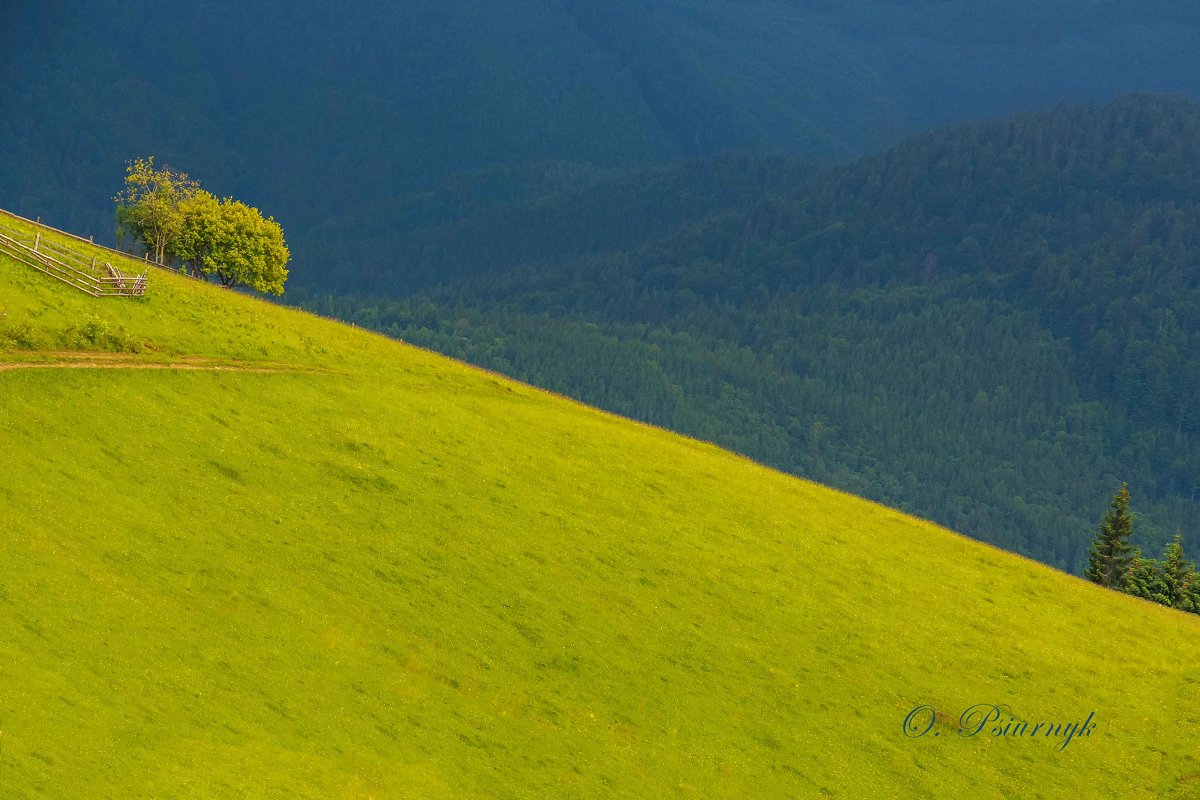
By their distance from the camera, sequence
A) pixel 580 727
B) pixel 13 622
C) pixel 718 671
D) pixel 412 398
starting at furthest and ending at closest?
1. pixel 412 398
2. pixel 718 671
3. pixel 580 727
4. pixel 13 622

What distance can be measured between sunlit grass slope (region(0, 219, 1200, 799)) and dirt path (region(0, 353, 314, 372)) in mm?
459

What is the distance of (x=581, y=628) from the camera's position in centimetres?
7550

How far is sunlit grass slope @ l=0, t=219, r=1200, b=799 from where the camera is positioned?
60281mm

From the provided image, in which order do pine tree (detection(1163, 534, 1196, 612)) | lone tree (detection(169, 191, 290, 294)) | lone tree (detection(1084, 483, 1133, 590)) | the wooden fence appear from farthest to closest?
1. lone tree (detection(1084, 483, 1133, 590))
2. pine tree (detection(1163, 534, 1196, 612))
3. lone tree (detection(169, 191, 290, 294))
4. the wooden fence

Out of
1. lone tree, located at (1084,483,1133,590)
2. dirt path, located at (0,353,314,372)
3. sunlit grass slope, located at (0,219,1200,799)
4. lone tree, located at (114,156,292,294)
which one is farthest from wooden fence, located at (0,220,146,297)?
lone tree, located at (1084,483,1133,590)

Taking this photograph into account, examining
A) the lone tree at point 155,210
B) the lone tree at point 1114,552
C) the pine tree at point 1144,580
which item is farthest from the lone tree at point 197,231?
the pine tree at point 1144,580

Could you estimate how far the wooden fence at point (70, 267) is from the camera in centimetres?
9169

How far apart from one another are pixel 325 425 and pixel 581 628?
74.5 ft

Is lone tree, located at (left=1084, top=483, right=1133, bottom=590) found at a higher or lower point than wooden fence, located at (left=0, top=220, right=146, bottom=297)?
higher

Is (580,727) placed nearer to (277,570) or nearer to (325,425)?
(277,570)

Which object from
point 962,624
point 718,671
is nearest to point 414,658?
point 718,671

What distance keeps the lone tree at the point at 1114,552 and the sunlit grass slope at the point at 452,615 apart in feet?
94.9

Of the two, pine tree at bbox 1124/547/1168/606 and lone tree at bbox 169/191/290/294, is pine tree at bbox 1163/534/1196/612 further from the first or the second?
lone tree at bbox 169/191/290/294

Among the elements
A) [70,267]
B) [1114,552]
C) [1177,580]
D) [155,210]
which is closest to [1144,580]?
[1177,580]
